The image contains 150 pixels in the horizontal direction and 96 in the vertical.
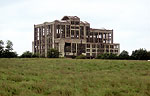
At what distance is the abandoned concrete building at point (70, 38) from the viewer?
12506 centimetres

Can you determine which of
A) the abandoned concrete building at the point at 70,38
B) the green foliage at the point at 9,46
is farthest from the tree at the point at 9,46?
the abandoned concrete building at the point at 70,38

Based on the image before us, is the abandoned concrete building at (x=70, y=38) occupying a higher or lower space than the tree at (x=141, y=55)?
higher

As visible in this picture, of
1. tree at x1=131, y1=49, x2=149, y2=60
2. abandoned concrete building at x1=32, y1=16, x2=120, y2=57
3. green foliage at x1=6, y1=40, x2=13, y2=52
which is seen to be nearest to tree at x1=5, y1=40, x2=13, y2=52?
green foliage at x1=6, y1=40, x2=13, y2=52

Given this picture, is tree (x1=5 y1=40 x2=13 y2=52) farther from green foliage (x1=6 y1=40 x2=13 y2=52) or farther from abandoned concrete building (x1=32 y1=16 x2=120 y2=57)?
abandoned concrete building (x1=32 y1=16 x2=120 y2=57)

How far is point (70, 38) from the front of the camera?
129250mm

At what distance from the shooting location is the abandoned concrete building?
125 m

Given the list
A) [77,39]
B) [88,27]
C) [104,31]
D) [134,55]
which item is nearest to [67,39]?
[77,39]

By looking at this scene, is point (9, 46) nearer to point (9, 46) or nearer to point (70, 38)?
point (9, 46)

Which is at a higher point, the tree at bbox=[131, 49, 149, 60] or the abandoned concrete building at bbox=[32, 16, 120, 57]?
the abandoned concrete building at bbox=[32, 16, 120, 57]

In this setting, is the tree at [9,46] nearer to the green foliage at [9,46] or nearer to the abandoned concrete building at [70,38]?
the green foliage at [9,46]

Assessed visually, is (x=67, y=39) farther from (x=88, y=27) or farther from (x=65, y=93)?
(x=65, y=93)

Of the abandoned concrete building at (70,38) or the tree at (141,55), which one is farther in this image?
the abandoned concrete building at (70,38)

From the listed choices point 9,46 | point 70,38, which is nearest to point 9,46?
point 9,46

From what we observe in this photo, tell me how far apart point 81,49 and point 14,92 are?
117819mm
